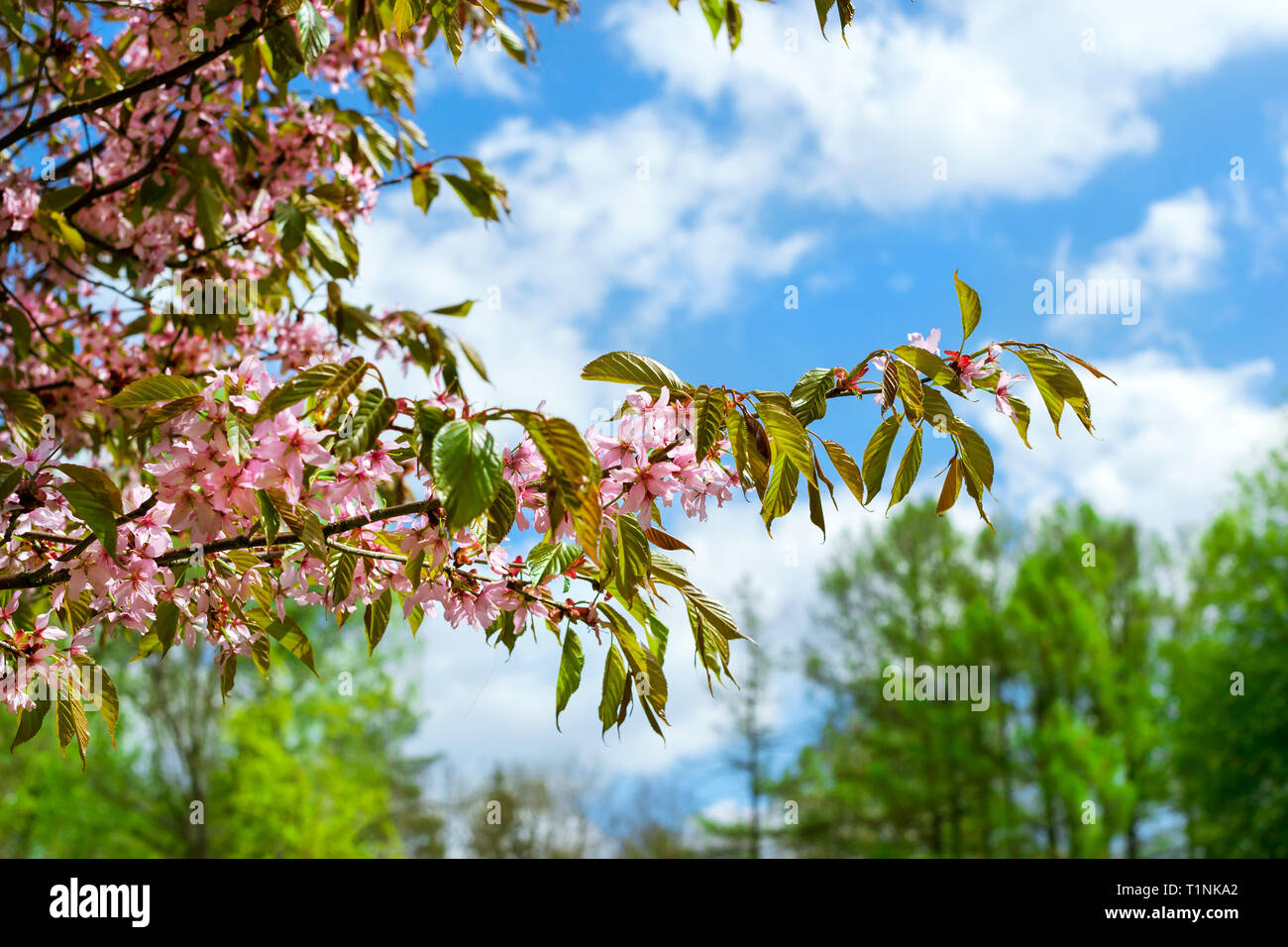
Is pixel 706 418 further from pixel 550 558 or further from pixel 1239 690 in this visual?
pixel 1239 690

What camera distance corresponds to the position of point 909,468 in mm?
1704

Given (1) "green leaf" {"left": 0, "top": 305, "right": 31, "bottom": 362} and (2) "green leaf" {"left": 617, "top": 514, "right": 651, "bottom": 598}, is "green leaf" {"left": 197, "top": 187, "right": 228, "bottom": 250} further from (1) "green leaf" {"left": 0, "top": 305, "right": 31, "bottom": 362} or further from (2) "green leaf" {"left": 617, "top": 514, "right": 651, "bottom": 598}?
(2) "green leaf" {"left": 617, "top": 514, "right": 651, "bottom": 598}

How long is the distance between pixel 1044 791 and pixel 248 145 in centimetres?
1595

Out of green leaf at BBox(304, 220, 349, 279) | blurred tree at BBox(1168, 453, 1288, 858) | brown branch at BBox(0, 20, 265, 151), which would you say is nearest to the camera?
brown branch at BBox(0, 20, 265, 151)

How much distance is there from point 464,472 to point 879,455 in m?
0.79

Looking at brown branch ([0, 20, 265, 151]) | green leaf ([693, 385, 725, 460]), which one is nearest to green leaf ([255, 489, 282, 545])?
green leaf ([693, 385, 725, 460])

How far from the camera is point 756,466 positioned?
153cm

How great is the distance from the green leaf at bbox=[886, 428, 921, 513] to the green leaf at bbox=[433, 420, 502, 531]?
0.76m

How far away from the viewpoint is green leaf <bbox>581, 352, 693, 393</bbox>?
4.77 ft

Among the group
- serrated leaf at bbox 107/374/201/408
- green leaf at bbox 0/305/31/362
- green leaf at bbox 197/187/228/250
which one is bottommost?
serrated leaf at bbox 107/374/201/408
